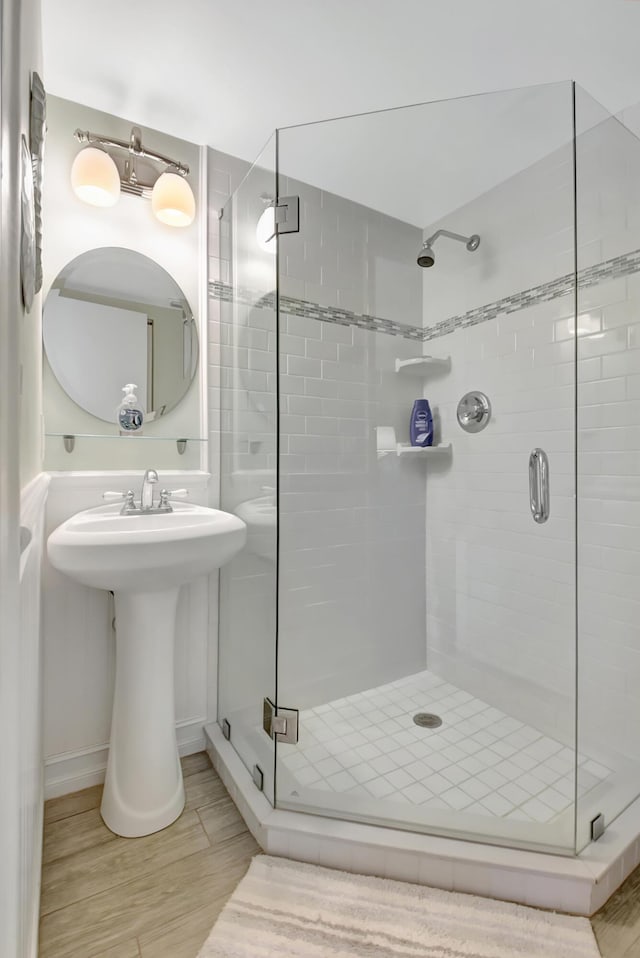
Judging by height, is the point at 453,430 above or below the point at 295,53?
below

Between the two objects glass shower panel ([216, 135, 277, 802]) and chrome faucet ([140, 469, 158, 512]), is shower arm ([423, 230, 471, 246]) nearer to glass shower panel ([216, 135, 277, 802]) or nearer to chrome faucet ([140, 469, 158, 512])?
glass shower panel ([216, 135, 277, 802])

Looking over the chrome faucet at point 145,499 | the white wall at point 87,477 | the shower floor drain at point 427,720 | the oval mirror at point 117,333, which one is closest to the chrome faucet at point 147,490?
the chrome faucet at point 145,499

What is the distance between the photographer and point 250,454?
1.65 metres

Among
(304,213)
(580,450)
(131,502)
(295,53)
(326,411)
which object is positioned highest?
(295,53)

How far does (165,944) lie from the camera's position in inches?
41.4

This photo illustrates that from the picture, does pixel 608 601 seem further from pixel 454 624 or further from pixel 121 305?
pixel 121 305

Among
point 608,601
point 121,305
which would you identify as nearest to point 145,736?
point 121,305

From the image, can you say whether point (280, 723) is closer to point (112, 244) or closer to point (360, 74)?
point (112, 244)

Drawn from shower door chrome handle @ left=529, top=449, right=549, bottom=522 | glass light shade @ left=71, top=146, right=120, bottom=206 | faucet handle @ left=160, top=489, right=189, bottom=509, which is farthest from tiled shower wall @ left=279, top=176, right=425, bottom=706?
glass light shade @ left=71, top=146, right=120, bottom=206

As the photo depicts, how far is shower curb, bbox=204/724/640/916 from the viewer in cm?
113

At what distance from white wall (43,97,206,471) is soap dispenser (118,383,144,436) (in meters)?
0.04

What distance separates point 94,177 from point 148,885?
210 cm

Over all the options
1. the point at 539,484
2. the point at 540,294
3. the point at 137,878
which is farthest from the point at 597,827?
the point at 540,294

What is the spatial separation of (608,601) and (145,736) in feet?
5.20
